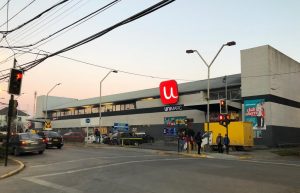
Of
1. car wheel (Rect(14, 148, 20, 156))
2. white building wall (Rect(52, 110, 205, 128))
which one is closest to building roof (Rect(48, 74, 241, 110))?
white building wall (Rect(52, 110, 205, 128))

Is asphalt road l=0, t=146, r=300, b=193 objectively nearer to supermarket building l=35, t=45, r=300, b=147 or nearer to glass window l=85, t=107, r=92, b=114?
supermarket building l=35, t=45, r=300, b=147

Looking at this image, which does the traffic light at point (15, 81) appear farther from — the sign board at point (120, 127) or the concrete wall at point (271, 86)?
the sign board at point (120, 127)

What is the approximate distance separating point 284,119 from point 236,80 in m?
7.79

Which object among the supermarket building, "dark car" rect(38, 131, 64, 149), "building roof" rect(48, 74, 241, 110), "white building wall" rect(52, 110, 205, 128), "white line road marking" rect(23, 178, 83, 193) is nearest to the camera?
"white line road marking" rect(23, 178, 83, 193)

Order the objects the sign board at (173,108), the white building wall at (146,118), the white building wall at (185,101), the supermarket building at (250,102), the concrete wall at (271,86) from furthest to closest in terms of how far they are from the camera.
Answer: the sign board at (173,108), the white building wall at (146,118), the white building wall at (185,101), the supermarket building at (250,102), the concrete wall at (271,86)

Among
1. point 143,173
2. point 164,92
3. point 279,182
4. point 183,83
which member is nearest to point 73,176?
point 143,173

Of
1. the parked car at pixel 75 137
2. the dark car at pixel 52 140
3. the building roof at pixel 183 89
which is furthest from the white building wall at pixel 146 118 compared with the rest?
the dark car at pixel 52 140

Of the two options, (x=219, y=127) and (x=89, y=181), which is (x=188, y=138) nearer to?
(x=219, y=127)

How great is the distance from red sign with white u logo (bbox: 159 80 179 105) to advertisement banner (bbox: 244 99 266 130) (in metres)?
13.5

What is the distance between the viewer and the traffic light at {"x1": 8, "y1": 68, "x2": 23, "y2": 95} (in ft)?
61.9

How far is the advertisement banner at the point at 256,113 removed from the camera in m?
43.0

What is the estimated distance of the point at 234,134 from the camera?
36469mm

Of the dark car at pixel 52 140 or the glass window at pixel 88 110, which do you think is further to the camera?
the glass window at pixel 88 110

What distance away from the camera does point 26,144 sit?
26641mm
